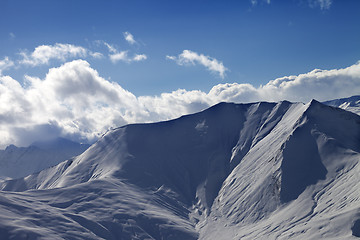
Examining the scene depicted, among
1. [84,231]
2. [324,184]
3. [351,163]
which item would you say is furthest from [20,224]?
[351,163]

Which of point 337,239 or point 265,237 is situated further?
point 265,237

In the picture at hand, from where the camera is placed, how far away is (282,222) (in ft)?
612

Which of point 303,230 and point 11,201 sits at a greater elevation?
point 11,201

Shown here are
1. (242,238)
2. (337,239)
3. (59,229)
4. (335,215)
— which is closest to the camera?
(337,239)

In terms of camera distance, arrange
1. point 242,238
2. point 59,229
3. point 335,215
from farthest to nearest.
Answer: point 242,238 < point 59,229 < point 335,215

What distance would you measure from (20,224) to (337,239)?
137120mm

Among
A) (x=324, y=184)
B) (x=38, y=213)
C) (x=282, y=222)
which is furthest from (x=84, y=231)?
(x=324, y=184)

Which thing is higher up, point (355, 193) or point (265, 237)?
point (355, 193)

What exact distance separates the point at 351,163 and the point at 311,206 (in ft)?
109

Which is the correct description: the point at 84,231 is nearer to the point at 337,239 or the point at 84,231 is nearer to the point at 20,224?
the point at 20,224

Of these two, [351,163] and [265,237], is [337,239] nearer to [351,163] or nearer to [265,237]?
[265,237]

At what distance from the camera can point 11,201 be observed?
189125 mm

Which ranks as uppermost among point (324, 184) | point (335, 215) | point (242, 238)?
point (324, 184)

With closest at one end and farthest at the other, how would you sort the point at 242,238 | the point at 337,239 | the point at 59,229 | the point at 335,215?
1. the point at 337,239
2. the point at 335,215
3. the point at 59,229
4. the point at 242,238
